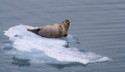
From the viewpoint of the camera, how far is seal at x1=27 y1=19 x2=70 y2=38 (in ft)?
23.8

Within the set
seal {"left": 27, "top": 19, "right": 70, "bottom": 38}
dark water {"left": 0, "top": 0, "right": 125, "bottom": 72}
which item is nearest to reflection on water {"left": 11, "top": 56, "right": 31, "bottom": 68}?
dark water {"left": 0, "top": 0, "right": 125, "bottom": 72}

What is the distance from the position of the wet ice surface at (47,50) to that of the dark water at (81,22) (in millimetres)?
95

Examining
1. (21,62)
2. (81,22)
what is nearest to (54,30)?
→ (81,22)

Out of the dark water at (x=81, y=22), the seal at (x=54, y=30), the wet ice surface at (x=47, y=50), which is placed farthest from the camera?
the seal at (x=54, y=30)

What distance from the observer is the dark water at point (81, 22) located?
620 cm

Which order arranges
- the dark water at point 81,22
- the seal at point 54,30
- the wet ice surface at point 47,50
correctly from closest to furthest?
the dark water at point 81,22 → the wet ice surface at point 47,50 → the seal at point 54,30

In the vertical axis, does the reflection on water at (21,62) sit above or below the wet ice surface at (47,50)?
below

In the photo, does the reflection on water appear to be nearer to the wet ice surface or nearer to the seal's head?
the wet ice surface

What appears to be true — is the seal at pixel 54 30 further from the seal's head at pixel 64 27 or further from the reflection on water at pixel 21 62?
the reflection on water at pixel 21 62

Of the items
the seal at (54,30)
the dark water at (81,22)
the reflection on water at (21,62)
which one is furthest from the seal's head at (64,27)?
the reflection on water at (21,62)

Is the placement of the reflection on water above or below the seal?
below

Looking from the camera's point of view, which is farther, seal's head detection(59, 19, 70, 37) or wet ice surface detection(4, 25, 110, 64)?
Result: seal's head detection(59, 19, 70, 37)

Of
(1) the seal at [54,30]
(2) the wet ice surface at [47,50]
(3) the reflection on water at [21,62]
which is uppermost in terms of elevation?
(1) the seal at [54,30]

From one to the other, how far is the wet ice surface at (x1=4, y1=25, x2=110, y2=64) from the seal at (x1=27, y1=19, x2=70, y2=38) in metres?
0.09
